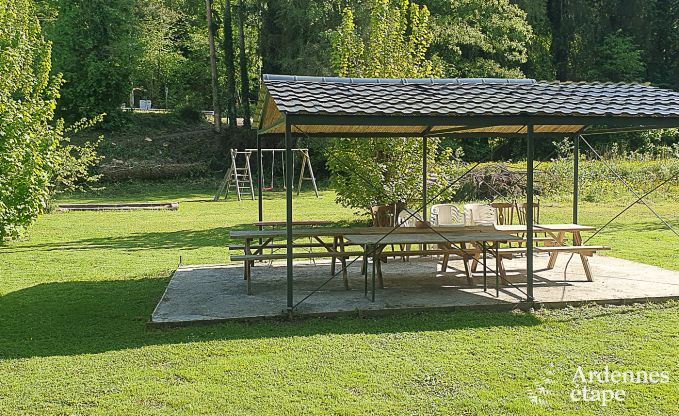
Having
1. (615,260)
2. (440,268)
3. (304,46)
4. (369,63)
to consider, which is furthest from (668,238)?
(304,46)

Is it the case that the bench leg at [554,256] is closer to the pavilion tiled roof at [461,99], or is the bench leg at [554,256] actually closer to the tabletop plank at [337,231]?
the tabletop plank at [337,231]

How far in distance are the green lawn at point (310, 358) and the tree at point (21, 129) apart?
70.2 inches

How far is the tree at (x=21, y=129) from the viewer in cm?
1000

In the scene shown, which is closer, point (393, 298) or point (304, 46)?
point (393, 298)

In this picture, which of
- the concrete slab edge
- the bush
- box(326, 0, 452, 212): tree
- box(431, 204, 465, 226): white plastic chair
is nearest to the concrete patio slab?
the concrete slab edge

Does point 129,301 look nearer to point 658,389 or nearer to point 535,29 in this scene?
point 658,389

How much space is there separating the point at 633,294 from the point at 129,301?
18.3 feet

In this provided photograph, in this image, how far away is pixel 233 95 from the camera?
31391 mm

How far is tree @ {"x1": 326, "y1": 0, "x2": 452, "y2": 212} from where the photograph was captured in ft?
42.5

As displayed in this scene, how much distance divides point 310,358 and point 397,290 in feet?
8.68

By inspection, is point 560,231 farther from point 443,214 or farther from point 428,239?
point 443,214

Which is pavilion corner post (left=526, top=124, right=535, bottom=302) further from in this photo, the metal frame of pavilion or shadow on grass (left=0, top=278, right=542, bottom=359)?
shadow on grass (left=0, top=278, right=542, bottom=359)

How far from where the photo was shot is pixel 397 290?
26.3ft

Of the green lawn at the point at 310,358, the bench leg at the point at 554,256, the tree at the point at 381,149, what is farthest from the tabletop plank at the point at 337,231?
the tree at the point at 381,149
